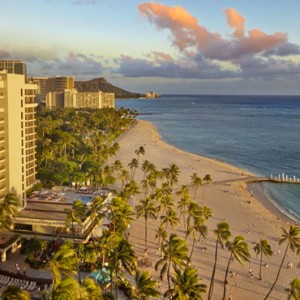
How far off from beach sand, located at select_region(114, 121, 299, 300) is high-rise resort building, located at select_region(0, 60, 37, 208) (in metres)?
19.1

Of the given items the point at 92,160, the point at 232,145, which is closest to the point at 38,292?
the point at 92,160

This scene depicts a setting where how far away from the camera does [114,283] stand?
40906mm

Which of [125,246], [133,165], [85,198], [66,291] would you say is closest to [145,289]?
[125,246]

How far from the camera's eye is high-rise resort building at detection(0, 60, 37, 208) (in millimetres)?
52812

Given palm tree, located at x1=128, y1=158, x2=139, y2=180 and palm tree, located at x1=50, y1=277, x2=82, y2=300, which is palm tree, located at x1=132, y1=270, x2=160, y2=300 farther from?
palm tree, located at x1=128, y1=158, x2=139, y2=180

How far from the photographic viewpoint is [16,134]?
5531cm

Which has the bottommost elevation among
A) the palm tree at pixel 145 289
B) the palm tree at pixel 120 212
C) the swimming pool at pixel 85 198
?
the swimming pool at pixel 85 198

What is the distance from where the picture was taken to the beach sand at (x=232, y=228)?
4506 cm

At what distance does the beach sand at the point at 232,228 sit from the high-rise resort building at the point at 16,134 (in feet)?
62.6

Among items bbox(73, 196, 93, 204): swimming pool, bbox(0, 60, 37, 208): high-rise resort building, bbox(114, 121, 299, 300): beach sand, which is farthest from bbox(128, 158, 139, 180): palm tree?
bbox(0, 60, 37, 208): high-rise resort building

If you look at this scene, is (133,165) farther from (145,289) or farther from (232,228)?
(145,289)

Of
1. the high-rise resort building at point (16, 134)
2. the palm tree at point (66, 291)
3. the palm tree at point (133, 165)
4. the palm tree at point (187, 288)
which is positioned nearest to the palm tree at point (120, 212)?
the palm tree at point (187, 288)

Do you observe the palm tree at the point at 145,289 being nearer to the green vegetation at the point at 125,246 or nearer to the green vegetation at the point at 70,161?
the green vegetation at the point at 125,246

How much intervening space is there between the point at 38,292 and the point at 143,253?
53.0 feet
